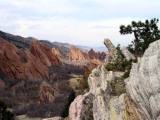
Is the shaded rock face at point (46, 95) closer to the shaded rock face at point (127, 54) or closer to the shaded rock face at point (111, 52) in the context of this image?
the shaded rock face at point (111, 52)

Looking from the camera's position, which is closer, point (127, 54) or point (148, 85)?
point (148, 85)

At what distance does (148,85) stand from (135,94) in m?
1.80

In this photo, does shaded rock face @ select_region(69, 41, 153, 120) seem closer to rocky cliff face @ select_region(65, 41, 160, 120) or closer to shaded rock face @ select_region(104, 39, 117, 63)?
rocky cliff face @ select_region(65, 41, 160, 120)

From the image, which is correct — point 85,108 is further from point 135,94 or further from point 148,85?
point 148,85

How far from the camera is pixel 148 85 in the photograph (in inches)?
1260

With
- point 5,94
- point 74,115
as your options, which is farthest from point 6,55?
point 74,115

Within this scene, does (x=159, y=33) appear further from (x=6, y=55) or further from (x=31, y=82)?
(x=6, y=55)

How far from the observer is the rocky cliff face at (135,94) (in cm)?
3160

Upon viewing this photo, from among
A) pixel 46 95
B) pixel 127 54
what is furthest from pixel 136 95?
pixel 46 95

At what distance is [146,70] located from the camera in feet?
107

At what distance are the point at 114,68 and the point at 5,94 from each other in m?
117

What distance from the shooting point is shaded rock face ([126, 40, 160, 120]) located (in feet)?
102

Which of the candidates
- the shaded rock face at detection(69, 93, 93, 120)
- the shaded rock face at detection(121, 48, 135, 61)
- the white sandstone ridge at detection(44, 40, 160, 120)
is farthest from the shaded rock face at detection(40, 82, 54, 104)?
the white sandstone ridge at detection(44, 40, 160, 120)

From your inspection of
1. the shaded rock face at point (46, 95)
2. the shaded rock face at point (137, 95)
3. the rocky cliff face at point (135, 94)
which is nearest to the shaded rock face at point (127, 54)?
the rocky cliff face at point (135, 94)
